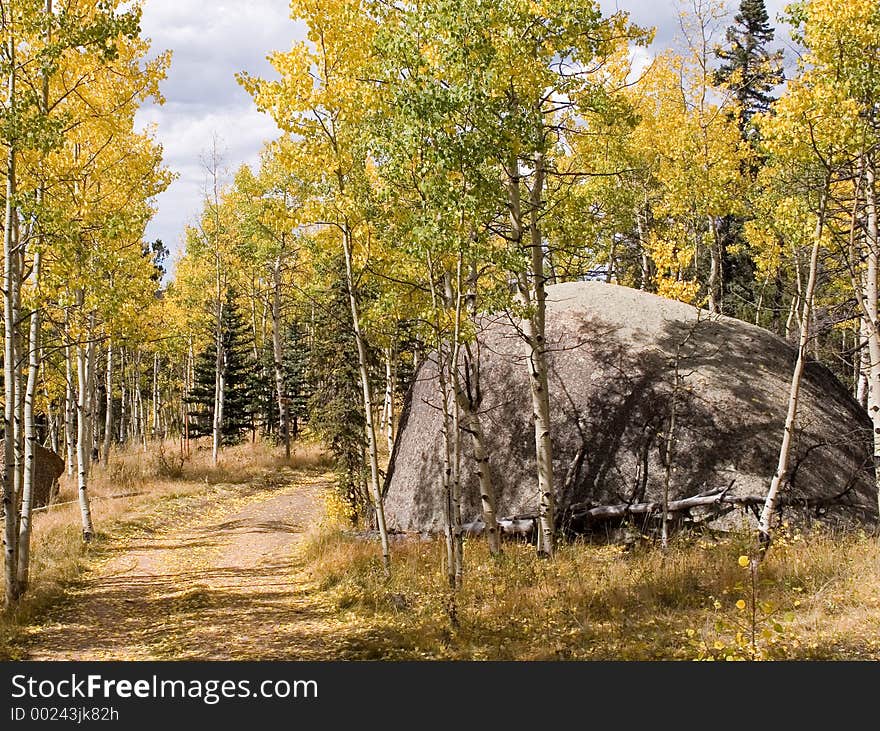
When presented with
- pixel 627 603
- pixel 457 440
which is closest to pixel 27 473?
pixel 457 440

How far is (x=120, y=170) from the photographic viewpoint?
13211 millimetres

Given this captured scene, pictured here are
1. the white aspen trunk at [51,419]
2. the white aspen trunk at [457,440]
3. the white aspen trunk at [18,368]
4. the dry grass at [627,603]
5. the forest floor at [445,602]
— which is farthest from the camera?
the white aspen trunk at [51,419]

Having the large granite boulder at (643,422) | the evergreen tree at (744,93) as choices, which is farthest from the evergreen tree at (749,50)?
the large granite boulder at (643,422)

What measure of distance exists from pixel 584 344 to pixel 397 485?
17.1ft

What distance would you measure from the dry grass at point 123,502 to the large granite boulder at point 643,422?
20.9 ft

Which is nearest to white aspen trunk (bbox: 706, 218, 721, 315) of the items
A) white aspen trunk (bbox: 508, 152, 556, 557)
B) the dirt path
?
white aspen trunk (bbox: 508, 152, 556, 557)

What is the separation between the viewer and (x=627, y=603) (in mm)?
9102

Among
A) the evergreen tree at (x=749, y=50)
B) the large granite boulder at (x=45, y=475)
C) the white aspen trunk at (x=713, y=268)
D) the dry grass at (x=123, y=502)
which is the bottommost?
the dry grass at (x=123, y=502)

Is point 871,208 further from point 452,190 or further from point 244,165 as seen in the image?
point 244,165

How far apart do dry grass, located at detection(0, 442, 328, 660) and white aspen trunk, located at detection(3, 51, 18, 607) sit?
593 mm

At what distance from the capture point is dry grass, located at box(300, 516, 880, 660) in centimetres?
766

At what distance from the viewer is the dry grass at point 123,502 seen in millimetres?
10656

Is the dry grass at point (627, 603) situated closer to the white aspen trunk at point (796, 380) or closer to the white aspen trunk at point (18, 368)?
the white aspen trunk at point (796, 380)

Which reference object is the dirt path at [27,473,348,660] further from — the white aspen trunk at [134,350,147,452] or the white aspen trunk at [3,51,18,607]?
the white aspen trunk at [134,350,147,452]
